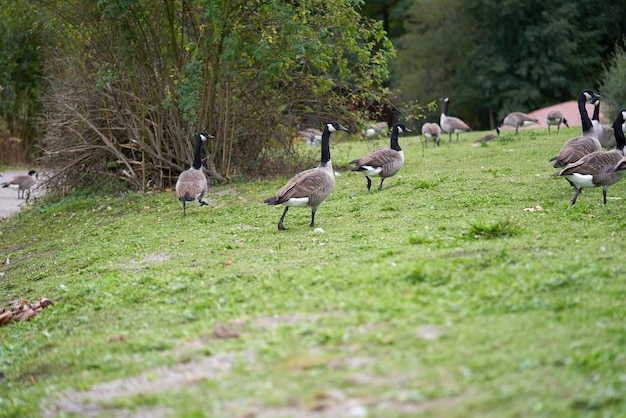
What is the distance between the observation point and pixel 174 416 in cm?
546

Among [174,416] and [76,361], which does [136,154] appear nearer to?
[76,361]

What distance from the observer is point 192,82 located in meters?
18.7

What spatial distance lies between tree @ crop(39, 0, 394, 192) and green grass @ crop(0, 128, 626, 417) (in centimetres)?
683

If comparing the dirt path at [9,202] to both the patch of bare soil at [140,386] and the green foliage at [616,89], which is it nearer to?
the patch of bare soil at [140,386]

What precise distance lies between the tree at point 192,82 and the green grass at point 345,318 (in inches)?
269

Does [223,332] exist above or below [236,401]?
above

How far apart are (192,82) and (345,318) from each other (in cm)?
1287

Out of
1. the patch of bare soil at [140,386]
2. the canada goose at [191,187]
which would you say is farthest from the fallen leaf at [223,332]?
the canada goose at [191,187]

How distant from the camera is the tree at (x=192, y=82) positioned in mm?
19047

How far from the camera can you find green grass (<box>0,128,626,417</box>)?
5.44 meters

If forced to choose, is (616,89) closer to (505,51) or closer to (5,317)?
(505,51)

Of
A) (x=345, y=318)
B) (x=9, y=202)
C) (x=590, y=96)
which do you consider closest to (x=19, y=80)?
(x=9, y=202)

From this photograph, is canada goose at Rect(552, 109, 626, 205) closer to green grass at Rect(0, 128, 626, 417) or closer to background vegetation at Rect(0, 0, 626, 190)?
green grass at Rect(0, 128, 626, 417)

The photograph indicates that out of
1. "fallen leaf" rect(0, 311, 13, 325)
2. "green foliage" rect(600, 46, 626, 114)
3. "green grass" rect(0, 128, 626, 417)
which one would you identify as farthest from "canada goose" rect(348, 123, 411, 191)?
"green foliage" rect(600, 46, 626, 114)
